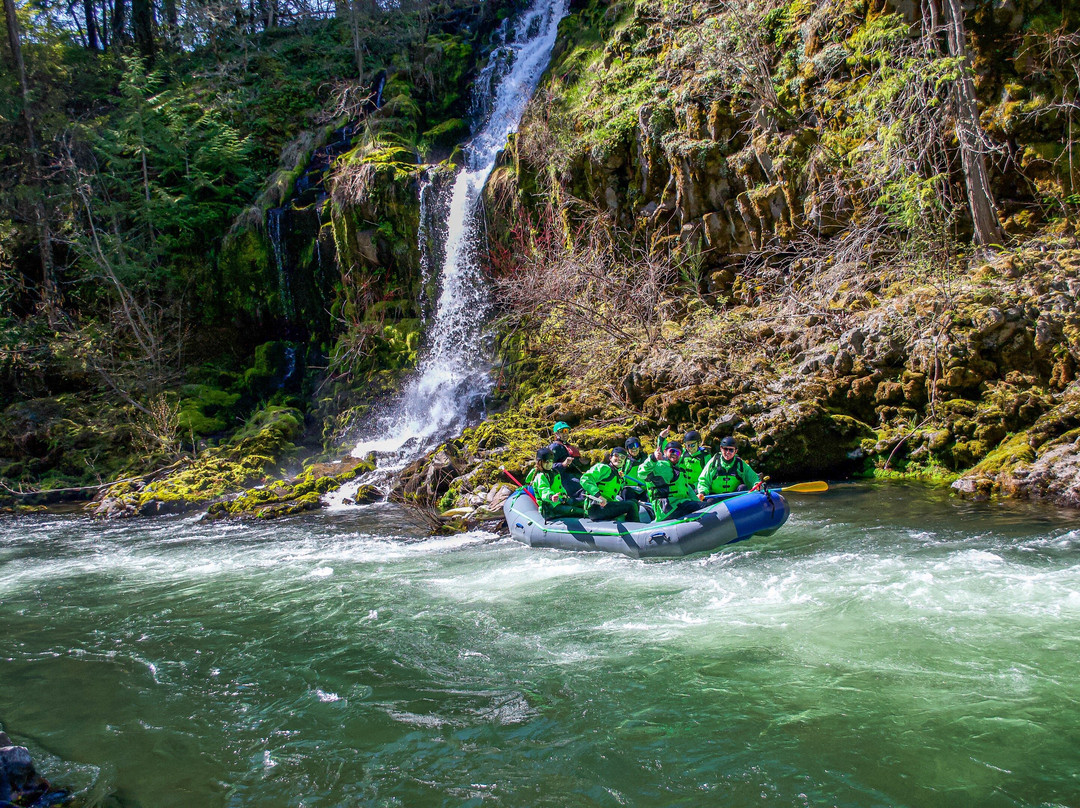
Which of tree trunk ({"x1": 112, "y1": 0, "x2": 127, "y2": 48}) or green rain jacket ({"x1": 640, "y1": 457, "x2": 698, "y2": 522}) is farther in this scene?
tree trunk ({"x1": 112, "y1": 0, "x2": 127, "y2": 48})

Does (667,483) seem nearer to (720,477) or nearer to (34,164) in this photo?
(720,477)

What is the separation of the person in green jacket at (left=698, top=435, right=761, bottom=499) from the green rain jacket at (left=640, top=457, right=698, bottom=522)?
18 centimetres

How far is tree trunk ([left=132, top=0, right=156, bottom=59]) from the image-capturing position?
2342 cm

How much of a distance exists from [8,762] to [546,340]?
1092 cm

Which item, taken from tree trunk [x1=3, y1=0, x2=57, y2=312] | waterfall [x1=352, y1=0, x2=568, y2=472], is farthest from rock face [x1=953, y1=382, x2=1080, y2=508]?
tree trunk [x1=3, y1=0, x2=57, y2=312]

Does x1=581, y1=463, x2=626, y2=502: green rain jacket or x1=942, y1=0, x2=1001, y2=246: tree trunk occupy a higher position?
x1=942, y1=0, x2=1001, y2=246: tree trunk

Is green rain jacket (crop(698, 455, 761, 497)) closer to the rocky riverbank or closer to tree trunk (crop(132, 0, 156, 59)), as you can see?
the rocky riverbank

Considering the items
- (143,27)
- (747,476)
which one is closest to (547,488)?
(747,476)

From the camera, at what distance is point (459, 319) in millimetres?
15289

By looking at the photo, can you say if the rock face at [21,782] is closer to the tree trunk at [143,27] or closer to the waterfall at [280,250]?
the waterfall at [280,250]

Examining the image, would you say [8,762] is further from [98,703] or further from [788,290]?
[788,290]

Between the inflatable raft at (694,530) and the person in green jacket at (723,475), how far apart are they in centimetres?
43

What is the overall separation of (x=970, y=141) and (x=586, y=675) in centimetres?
937

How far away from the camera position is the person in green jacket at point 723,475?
24.1 feet
